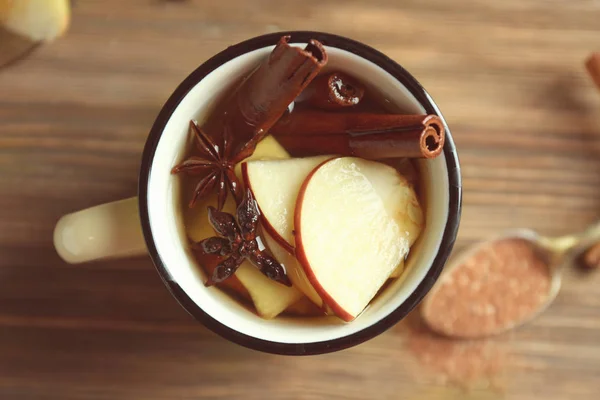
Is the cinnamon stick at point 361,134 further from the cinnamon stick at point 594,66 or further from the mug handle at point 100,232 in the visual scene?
the cinnamon stick at point 594,66

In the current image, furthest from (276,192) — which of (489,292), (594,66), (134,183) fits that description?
(594,66)

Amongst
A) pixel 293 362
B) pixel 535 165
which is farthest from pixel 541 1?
pixel 293 362

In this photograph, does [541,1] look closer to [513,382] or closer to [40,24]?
[513,382]

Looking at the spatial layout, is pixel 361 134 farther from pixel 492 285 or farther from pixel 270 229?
pixel 492 285

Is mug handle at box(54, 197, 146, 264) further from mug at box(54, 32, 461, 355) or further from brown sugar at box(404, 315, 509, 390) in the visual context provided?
brown sugar at box(404, 315, 509, 390)

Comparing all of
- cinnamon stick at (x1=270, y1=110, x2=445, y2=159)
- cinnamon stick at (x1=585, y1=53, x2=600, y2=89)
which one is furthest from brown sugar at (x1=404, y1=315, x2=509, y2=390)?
cinnamon stick at (x1=585, y1=53, x2=600, y2=89)

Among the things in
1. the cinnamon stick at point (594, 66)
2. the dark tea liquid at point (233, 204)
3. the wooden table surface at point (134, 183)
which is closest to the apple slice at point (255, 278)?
the dark tea liquid at point (233, 204)

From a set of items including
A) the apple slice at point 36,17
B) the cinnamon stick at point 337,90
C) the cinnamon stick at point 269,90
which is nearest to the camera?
the cinnamon stick at point 269,90
